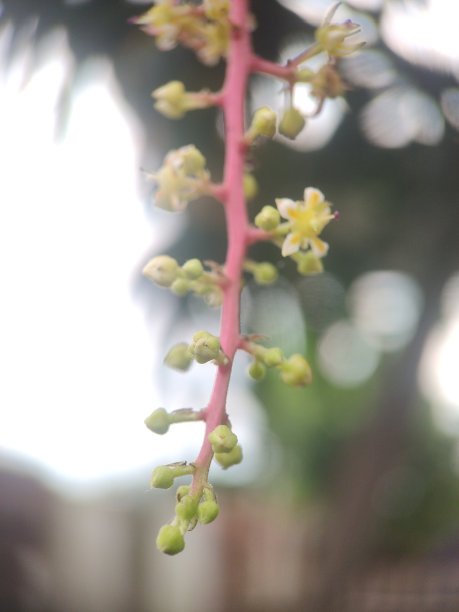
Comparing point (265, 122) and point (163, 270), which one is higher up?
point (265, 122)

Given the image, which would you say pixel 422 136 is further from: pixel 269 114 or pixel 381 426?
pixel 381 426

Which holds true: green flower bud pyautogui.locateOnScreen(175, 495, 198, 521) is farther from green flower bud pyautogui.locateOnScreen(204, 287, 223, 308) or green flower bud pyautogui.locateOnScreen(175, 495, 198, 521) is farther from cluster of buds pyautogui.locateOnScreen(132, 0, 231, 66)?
cluster of buds pyautogui.locateOnScreen(132, 0, 231, 66)

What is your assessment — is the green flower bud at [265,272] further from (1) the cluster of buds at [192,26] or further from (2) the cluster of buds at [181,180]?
(1) the cluster of buds at [192,26]

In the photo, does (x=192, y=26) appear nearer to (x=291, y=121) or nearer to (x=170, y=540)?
(x=291, y=121)

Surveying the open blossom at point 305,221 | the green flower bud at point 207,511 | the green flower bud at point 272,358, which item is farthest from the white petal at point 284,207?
the green flower bud at point 207,511

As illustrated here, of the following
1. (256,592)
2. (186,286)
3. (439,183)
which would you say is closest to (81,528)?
(256,592)

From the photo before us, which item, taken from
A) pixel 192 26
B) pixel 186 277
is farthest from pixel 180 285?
pixel 192 26

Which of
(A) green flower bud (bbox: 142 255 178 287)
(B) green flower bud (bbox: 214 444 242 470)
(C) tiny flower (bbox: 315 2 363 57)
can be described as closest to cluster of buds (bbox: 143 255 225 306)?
(A) green flower bud (bbox: 142 255 178 287)
